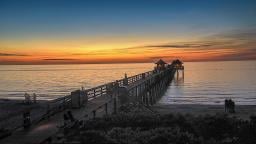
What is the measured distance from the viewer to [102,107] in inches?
727

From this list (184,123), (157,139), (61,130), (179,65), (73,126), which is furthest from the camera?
(179,65)

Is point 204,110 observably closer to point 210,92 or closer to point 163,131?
point 163,131

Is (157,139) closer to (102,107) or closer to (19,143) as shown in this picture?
(19,143)

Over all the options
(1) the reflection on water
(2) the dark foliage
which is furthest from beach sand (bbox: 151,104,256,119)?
(2) the dark foliage

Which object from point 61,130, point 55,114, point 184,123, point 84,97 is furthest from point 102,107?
point 61,130

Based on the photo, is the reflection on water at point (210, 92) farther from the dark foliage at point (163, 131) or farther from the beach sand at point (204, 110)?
the dark foliage at point (163, 131)

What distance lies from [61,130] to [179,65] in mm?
98335

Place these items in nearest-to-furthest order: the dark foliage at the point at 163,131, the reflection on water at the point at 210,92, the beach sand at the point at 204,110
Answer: the dark foliage at the point at 163,131
the beach sand at the point at 204,110
the reflection on water at the point at 210,92

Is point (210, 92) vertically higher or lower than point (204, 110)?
lower

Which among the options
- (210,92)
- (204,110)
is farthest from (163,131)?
(210,92)

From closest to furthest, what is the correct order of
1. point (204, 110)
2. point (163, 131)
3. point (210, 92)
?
point (163, 131) → point (204, 110) → point (210, 92)

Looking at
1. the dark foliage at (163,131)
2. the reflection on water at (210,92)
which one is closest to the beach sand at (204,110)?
the reflection on water at (210,92)

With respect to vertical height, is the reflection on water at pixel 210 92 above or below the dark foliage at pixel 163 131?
below

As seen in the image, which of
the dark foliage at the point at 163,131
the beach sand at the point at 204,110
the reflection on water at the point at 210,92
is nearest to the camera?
the dark foliage at the point at 163,131
